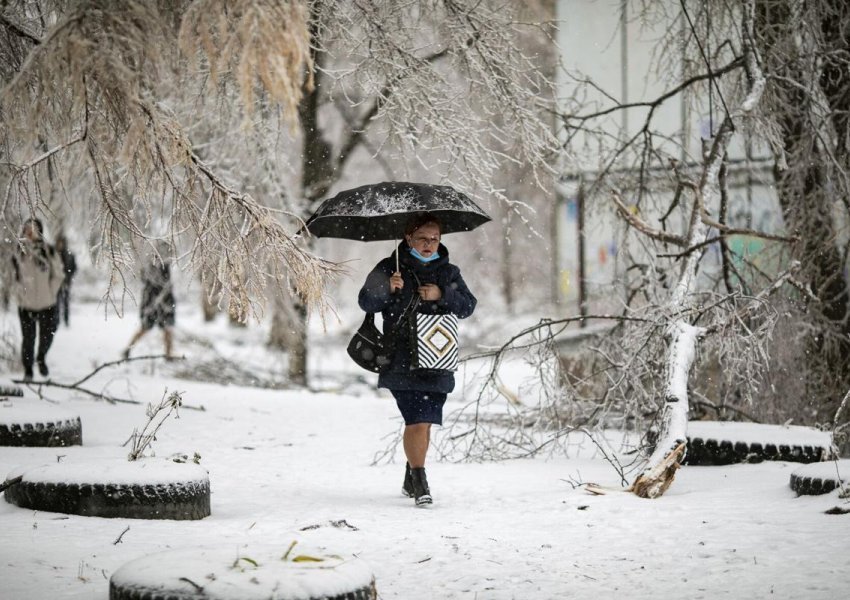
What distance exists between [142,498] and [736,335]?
4084mm

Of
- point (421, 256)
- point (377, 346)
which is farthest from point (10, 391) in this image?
point (421, 256)

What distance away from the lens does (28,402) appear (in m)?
9.35

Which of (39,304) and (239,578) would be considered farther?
(39,304)

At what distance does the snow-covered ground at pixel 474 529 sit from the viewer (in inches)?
168

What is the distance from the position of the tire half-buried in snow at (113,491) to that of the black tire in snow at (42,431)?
6.22 feet

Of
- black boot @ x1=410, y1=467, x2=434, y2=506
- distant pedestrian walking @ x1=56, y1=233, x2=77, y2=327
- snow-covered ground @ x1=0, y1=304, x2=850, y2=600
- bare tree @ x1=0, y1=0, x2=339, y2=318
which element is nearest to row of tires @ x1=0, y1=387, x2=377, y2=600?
snow-covered ground @ x1=0, y1=304, x2=850, y2=600

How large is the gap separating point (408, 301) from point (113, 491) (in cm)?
201

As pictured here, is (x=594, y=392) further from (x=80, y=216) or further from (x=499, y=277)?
(x=499, y=277)

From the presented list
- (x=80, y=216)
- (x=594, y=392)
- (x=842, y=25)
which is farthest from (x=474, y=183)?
(x=80, y=216)

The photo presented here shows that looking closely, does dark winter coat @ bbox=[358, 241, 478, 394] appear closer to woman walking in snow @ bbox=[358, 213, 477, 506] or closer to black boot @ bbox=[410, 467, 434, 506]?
woman walking in snow @ bbox=[358, 213, 477, 506]

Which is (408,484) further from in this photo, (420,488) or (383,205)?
(383,205)

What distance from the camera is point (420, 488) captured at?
6074 millimetres

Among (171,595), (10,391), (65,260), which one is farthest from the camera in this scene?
(65,260)

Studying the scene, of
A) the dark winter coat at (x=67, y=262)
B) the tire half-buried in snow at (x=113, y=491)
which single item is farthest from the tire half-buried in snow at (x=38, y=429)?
the dark winter coat at (x=67, y=262)
